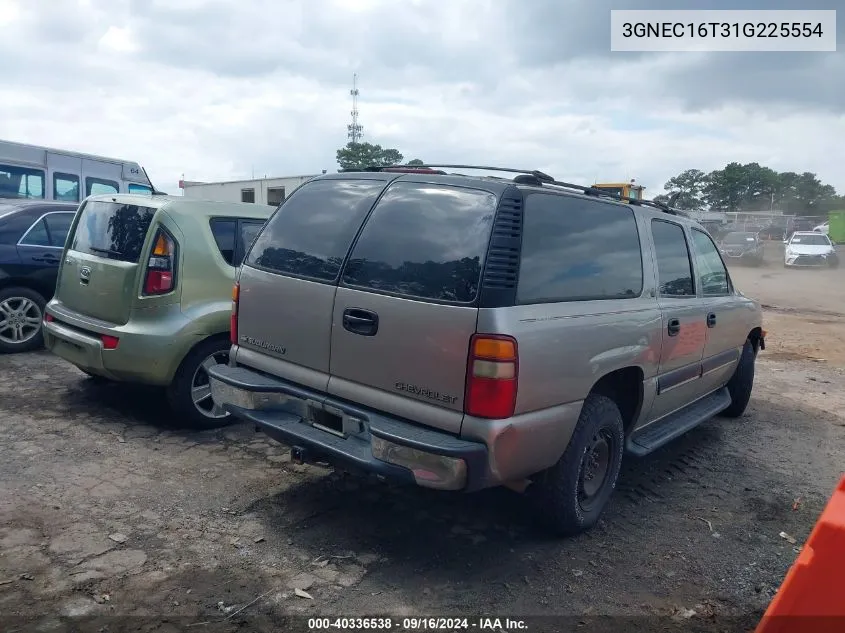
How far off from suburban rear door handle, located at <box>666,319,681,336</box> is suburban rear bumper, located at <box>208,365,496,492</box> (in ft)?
6.25

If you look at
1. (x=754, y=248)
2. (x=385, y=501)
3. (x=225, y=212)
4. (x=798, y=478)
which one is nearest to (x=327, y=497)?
(x=385, y=501)

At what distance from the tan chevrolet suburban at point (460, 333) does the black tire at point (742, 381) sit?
7.06 feet

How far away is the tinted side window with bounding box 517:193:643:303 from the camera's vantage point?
10.7 feet

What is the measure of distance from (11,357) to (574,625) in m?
6.25

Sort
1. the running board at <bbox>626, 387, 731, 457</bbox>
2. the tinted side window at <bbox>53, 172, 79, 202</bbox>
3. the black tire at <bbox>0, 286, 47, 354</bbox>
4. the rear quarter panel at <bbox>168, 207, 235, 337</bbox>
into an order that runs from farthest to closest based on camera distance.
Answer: the tinted side window at <bbox>53, 172, 79, 202</bbox> < the black tire at <bbox>0, 286, 47, 354</bbox> < the rear quarter panel at <bbox>168, 207, 235, 337</bbox> < the running board at <bbox>626, 387, 731, 457</bbox>

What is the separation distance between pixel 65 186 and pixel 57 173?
0.27 meters

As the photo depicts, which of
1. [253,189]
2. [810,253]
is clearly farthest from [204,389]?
[810,253]

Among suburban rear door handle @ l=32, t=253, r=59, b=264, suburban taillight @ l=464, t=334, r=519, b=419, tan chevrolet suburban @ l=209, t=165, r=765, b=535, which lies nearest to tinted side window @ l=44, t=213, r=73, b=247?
suburban rear door handle @ l=32, t=253, r=59, b=264

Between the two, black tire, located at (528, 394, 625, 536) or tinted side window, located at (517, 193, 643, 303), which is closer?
tinted side window, located at (517, 193, 643, 303)

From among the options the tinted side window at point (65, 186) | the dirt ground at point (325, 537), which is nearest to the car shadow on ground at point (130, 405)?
the dirt ground at point (325, 537)

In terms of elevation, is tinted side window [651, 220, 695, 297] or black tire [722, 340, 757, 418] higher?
tinted side window [651, 220, 695, 297]

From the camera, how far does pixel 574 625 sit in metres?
2.88

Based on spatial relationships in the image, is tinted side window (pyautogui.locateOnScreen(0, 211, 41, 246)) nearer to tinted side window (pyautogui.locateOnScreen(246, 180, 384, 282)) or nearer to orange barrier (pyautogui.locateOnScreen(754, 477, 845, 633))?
tinted side window (pyautogui.locateOnScreen(246, 180, 384, 282))

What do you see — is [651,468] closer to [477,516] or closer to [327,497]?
[477,516]
